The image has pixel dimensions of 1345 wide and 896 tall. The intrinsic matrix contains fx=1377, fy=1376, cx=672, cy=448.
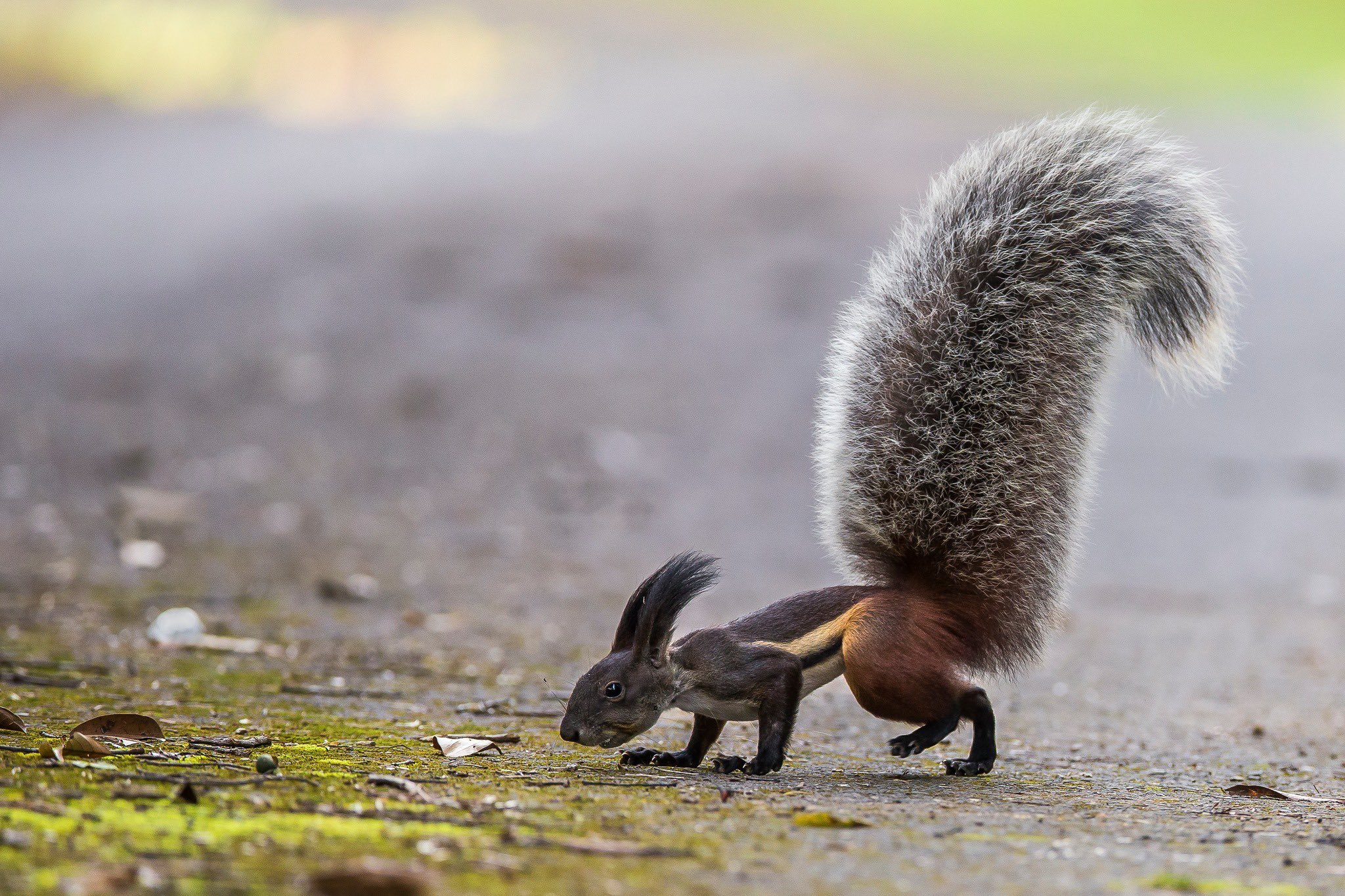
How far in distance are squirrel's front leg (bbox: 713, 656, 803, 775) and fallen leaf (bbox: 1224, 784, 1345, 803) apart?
4.10 ft

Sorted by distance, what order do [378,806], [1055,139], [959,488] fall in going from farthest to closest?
[1055,139] → [959,488] → [378,806]

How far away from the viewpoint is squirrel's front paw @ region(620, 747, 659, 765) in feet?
13.4

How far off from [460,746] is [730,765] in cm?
78

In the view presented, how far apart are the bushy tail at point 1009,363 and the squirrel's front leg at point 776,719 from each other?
1.79 feet

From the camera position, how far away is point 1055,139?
15.4 feet

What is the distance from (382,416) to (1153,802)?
9258 millimetres

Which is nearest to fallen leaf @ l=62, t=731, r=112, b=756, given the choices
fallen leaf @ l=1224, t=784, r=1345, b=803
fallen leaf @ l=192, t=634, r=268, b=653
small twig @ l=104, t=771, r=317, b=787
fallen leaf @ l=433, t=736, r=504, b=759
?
small twig @ l=104, t=771, r=317, b=787

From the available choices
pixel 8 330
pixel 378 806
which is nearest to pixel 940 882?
pixel 378 806

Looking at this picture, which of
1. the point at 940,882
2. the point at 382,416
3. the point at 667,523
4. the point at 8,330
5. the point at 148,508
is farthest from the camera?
the point at 8,330

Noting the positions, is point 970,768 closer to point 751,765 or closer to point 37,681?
point 751,765

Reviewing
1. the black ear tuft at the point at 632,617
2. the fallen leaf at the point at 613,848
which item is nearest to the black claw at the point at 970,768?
the black ear tuft at the point at 632,617

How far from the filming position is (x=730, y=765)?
4.00 meters

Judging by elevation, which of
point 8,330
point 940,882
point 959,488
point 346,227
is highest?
point 346,227

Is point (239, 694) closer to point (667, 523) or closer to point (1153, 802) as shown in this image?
point (1153, 802)
